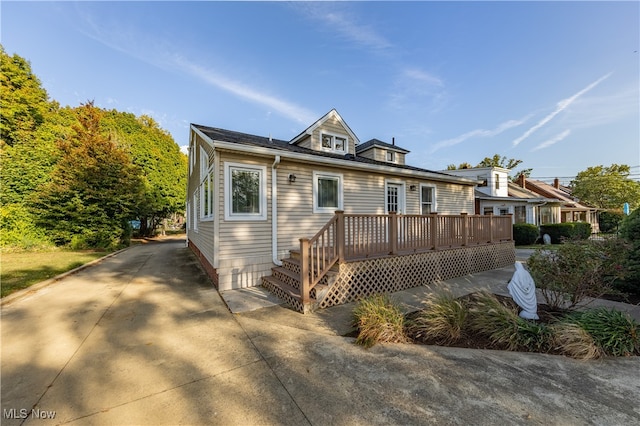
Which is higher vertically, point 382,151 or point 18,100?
point 18,100

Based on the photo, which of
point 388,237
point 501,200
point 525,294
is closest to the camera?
point 525,294

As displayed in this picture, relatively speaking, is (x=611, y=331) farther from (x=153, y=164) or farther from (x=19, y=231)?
(x=153, y=164)

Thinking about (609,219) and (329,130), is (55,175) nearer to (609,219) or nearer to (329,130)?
(329,130)

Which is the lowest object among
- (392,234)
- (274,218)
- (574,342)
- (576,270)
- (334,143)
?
(574,342)

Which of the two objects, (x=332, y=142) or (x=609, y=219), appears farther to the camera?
(x=609, y=219)

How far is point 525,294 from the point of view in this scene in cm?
398

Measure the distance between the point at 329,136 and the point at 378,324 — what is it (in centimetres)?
848

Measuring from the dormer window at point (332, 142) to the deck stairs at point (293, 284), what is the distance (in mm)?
5562

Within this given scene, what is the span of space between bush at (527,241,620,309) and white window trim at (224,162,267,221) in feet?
19.5

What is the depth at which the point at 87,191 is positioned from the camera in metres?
14.1

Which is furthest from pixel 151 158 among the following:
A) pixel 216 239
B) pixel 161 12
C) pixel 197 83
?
Result: pixel 216 239

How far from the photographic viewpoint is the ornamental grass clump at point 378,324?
3.51 meters

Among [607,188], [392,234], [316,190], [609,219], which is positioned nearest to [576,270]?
[392,234]
